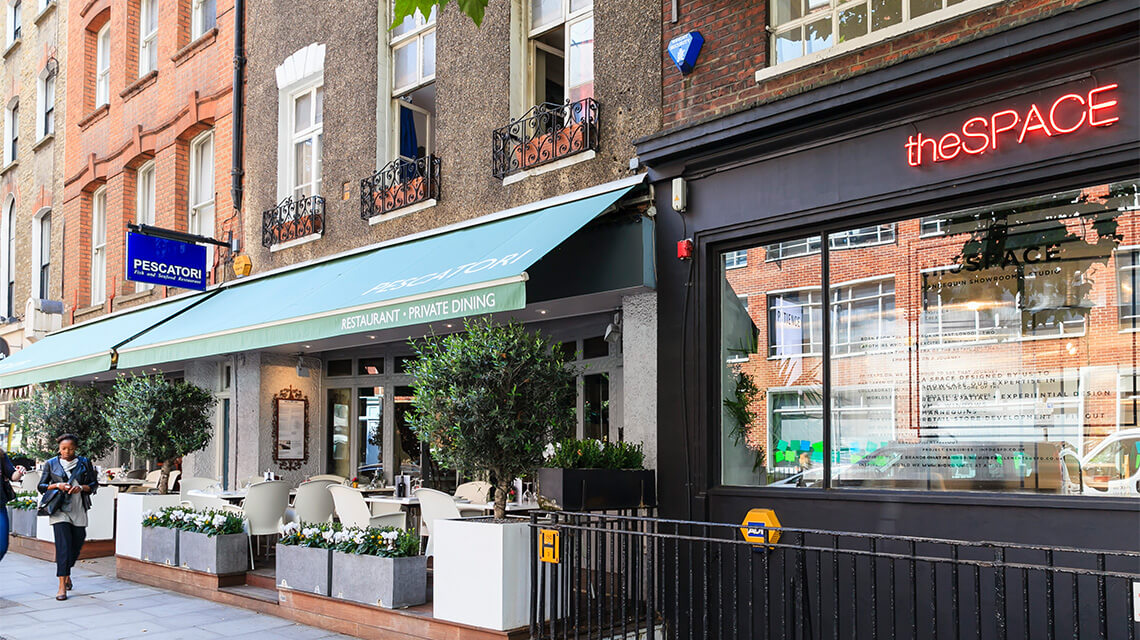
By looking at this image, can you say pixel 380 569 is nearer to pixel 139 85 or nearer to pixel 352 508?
pixel 352 508

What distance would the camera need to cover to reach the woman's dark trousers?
1038 centimetres

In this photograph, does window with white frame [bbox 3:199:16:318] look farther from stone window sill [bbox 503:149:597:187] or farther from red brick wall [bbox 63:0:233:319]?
stone window sill [bbox 503:149:597:187]

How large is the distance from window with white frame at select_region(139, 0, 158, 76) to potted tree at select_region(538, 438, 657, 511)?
13.4 metres

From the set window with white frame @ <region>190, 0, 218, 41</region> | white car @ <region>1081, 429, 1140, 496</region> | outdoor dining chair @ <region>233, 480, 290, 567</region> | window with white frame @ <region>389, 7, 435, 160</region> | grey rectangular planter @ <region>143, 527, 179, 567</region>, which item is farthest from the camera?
window with white frame @ <region>190, 0, 218, 41</region>

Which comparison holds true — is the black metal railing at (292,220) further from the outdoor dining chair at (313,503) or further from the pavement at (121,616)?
the pavement at (121,616)

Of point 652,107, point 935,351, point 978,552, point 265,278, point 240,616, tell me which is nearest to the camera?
point 978,552

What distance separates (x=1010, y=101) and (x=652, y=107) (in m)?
3.16

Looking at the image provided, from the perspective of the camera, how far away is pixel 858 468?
730 cm

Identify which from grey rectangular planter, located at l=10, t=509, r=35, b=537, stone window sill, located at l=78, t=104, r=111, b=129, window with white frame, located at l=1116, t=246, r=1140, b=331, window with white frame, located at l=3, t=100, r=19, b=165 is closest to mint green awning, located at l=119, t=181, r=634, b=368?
grey rectangular planter, located at l=10, t=509, r=35, b=537

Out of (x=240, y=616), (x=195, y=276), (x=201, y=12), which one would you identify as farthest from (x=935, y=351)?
(x=201, y=12)

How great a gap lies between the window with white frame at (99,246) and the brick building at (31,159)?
125cm

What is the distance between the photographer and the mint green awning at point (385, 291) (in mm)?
8195

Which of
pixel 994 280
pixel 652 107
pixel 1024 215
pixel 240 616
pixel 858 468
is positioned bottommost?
pixel 240 616

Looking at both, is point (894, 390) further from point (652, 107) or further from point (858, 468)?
point (652, 107)
